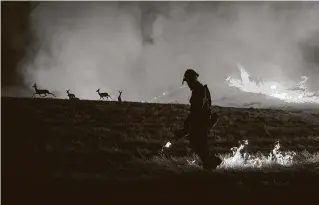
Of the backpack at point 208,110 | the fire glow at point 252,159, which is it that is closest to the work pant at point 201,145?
the backpack at point 208,110

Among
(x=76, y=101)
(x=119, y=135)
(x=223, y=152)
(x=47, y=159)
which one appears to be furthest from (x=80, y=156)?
(x=223, y=152)

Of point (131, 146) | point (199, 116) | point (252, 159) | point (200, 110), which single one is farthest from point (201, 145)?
point (131, 146)

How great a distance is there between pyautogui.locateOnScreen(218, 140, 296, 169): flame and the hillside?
0.19m

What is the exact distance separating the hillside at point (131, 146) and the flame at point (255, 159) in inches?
7.7

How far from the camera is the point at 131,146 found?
28.0ft

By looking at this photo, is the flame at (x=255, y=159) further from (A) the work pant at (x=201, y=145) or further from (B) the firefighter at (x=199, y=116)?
(B) the firefighter at (x=199, y=116)

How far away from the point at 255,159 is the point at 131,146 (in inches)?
112

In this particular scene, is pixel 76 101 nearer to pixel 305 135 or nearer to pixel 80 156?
pixel 80 156

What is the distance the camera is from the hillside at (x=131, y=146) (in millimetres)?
5957

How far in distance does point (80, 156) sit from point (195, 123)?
246 centimetres

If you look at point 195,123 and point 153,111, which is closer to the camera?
point 195,123

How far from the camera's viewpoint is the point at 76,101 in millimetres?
9008

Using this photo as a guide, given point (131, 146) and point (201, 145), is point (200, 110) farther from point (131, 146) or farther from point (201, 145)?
point (131, 146)

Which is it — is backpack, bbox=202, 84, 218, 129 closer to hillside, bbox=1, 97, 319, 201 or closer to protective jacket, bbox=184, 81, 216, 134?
protective jacket, bbox=184, 81, 216, 134
